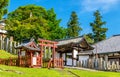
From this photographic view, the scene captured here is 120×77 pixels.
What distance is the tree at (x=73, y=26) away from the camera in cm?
9032

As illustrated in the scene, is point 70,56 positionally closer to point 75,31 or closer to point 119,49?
point 119,49

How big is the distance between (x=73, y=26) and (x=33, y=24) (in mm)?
25495

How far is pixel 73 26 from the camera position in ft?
308

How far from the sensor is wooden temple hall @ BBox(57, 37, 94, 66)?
2159 inches

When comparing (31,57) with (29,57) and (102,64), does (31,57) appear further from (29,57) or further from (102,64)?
(102,64)

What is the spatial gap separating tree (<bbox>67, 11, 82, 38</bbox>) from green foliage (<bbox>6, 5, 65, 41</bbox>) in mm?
12814

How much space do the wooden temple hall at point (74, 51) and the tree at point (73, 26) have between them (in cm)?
3190

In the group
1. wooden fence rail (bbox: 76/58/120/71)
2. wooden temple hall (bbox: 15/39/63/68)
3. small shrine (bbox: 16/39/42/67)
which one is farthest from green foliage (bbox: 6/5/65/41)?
small shrine (bbox: 16/39/42/67)

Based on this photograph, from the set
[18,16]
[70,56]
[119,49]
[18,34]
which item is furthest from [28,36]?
[119,49]

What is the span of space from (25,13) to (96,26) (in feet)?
79.2

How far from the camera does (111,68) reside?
1778 inches

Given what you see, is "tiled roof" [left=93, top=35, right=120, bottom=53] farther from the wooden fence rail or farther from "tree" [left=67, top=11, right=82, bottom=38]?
"tree" [left=67, top=11, right=82, bottom=38]

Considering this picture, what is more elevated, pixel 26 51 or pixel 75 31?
pixel 75 31

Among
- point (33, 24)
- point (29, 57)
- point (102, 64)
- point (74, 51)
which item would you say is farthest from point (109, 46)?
point (33, 24)
